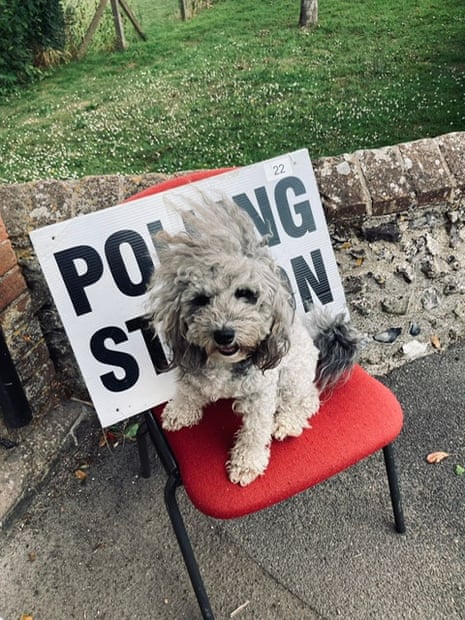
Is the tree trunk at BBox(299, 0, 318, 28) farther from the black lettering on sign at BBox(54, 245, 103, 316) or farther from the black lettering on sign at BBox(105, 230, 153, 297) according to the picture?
the black lettering on sign at BBox(54, 245, 103, 316)

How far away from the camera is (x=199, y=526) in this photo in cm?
262

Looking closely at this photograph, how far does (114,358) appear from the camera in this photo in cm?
230

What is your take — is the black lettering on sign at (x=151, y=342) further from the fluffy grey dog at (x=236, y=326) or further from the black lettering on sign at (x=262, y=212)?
the black lettering on sign at (x=262, y=212)

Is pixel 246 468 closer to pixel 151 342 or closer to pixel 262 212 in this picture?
pixel 151 342

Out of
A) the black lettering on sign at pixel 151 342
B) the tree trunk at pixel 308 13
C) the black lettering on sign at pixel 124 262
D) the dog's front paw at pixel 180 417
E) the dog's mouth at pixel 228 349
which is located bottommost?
the dog's front paw at pixel 180 417

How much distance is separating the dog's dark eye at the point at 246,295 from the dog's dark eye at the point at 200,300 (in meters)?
0.10

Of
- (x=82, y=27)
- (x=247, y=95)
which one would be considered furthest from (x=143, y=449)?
(x=82, y=27)

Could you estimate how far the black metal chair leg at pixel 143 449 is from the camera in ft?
8.82

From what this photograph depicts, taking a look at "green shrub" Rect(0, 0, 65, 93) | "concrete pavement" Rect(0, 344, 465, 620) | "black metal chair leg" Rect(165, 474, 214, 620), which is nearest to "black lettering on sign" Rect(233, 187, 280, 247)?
"black metal chair leg" Rect(165, 474, 214, 620)

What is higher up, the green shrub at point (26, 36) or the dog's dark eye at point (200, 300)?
the green shrub at point (26, 36)

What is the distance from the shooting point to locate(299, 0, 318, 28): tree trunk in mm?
8996

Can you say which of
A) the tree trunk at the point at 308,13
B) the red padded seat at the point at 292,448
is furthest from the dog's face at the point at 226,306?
the tree trunk at the point at 308,13

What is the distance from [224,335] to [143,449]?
1287 mm

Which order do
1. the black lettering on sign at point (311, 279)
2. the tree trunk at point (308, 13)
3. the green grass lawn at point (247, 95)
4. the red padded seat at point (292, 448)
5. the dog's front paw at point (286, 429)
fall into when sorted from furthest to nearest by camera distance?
1. the tree trunk at point (308, 13)
2. the green grass lawn at point (247, 95)
3. the black lettering on sign at point (311, 279)
4. the dog's front paw at point (286, 429)
5. the red padded seat at point (292, 448)
